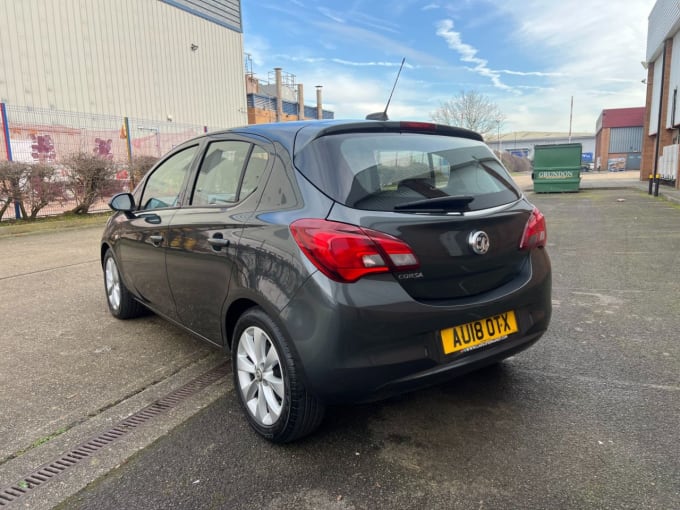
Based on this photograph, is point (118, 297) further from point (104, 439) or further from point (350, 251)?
point (350, 251)

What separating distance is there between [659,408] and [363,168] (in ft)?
7.02

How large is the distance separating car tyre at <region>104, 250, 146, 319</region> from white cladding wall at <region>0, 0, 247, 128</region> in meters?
16.8

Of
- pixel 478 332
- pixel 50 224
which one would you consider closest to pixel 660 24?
pixel 50 224

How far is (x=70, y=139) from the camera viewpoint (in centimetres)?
1543

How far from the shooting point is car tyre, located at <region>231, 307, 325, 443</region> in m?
2.36

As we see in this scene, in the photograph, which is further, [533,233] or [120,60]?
[120,60]

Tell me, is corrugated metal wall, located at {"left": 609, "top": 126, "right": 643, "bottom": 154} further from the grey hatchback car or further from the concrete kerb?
the grey hatchback car

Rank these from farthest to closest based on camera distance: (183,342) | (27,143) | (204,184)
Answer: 1. (27,143)
2. (183,342)
3. (204,184)

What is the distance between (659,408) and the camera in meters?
2.80

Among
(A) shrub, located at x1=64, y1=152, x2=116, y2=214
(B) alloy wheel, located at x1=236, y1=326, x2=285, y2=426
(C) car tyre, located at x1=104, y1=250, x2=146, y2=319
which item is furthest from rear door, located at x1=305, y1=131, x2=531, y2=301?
(A) shrub, located at x1=64, y1=152, x2=116, y2=214

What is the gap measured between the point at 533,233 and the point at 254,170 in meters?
1.63

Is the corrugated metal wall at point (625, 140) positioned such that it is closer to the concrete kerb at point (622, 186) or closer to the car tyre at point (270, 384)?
the concrete kerb at point (622, 186)

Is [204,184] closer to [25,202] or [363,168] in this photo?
[363,168]

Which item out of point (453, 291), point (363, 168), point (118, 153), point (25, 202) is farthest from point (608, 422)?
point (118, 153)
